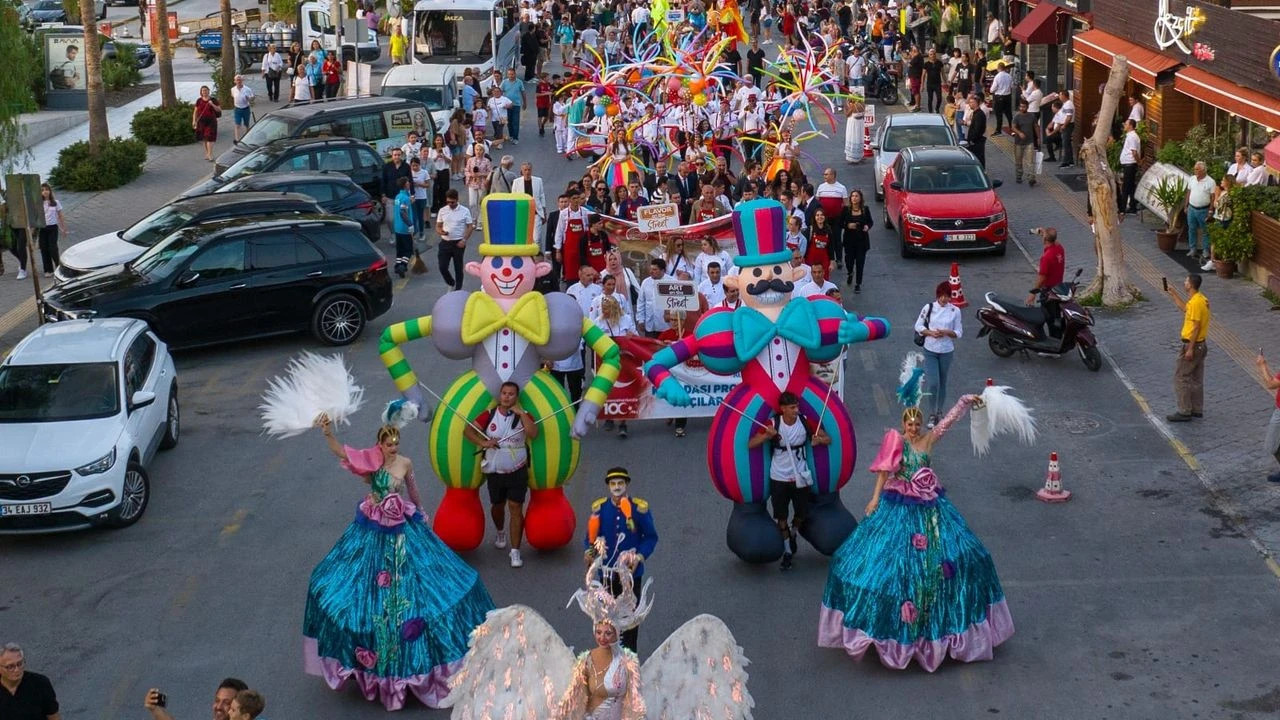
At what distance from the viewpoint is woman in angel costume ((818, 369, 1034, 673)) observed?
11133 millimetres

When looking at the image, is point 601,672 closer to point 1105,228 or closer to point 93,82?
point 1105,228

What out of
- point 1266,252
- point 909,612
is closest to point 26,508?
point 909,612

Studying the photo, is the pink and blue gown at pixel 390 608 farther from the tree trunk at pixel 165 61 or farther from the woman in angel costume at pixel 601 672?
the tree trunk at pixel 165 61

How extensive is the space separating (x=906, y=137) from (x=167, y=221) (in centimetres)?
1273

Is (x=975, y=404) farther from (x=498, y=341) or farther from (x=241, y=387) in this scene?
(x=241, y=387)

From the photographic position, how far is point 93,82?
1209 inches

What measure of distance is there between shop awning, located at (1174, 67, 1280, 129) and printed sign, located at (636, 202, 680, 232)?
803 centimetres

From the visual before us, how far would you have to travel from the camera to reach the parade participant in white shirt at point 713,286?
17359mm

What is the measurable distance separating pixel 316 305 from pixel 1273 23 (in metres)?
12.9

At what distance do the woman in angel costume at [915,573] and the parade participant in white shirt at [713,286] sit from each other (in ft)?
19.9

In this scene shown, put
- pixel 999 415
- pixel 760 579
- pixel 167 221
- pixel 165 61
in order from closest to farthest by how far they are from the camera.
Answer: pixel 999 415 < pixel 760 579 < pixel 167 221 < pixel 165 61

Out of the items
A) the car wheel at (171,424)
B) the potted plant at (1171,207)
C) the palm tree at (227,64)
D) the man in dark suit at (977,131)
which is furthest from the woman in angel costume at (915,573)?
the palm tree at (227,64)

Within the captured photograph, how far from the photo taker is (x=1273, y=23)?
22219 millimetres

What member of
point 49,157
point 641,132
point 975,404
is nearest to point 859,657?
point 975,404
